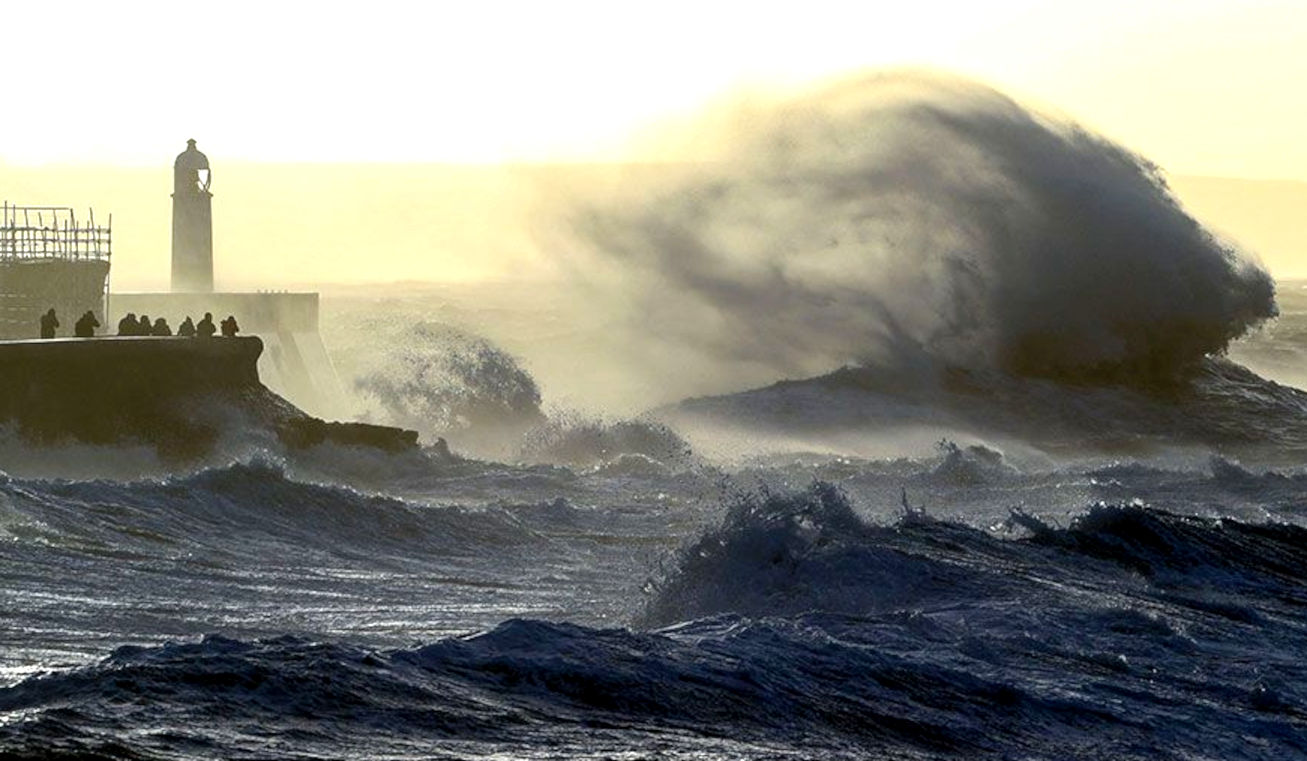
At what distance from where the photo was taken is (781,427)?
2869 cm

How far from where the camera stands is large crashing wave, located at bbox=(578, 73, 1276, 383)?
32.7 meters

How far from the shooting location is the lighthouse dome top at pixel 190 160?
29.6 m

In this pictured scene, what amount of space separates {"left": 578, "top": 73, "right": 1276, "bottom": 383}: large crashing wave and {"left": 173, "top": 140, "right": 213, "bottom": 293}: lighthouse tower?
788 centimetres

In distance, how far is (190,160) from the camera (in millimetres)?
29656

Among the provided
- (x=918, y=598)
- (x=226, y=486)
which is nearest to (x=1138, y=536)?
(x=918, y=598)

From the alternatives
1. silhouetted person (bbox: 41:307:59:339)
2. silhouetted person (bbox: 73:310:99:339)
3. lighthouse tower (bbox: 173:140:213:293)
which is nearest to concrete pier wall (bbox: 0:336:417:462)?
silhouetted person (bbox: 73:310:99:339)

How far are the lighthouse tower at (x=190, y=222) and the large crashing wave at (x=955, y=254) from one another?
25.8 feet

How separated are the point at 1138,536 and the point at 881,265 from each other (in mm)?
19339

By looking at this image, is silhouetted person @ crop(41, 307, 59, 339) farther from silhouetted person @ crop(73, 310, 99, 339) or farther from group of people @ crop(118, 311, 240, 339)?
group of people @ crop(118, 311, 240, 339)

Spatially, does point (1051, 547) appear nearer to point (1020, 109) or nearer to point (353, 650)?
point (353, 650)

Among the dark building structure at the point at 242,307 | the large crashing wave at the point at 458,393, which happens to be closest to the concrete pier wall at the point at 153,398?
the large crashing wave at the point at 458,393

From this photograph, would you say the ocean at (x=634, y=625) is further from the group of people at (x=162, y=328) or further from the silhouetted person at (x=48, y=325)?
the group of people at (x=162, y=328)

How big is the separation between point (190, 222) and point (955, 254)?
38.1 ft

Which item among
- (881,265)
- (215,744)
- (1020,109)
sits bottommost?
(215,744)
